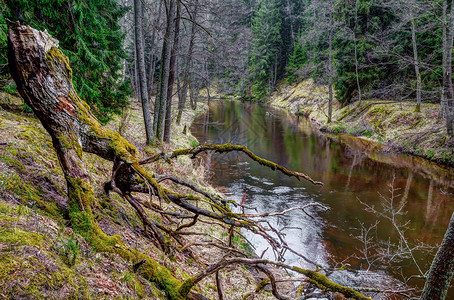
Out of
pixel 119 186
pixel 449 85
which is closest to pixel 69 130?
pixel 119 186

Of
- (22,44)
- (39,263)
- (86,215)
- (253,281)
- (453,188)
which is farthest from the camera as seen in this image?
(453,188)

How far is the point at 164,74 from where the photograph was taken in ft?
33.9

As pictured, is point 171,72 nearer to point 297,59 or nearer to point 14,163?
point 14,163

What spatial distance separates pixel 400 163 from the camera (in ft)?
47.8

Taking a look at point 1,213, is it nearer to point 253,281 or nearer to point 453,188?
point 253,281

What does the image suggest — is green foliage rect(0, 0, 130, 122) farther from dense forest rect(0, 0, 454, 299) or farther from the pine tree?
the pine tree

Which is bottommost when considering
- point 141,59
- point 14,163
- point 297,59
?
point 14,163

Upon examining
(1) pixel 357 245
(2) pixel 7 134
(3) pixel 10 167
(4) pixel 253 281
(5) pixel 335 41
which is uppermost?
(5) pixel 335 41

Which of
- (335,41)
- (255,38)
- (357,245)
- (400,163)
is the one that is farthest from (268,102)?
(357,245)

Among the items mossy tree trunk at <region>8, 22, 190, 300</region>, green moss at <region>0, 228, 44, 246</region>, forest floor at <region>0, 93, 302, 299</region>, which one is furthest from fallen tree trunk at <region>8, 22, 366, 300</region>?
green moss at <region>0, 228, 44, 246</region>

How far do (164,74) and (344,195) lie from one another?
8.75 meters

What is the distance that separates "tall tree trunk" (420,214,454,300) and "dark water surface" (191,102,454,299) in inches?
88.1

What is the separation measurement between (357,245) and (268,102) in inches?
1666

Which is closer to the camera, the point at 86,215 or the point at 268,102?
the point at 86,215
